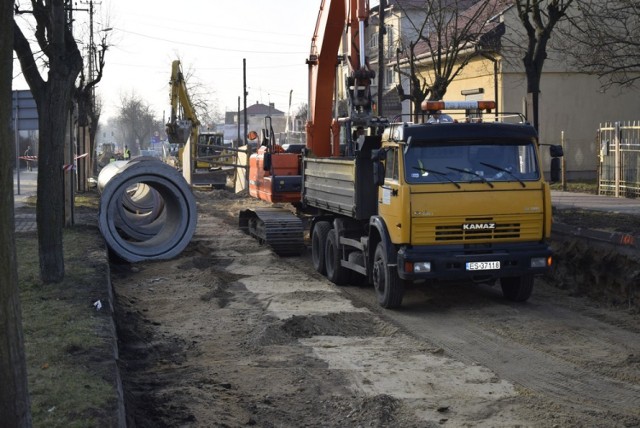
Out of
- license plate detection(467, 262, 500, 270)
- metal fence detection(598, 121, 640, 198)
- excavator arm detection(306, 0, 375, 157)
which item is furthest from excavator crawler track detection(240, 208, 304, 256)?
metal fence detection(598, 121, 640, 198)

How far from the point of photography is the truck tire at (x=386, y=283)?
42.7ft

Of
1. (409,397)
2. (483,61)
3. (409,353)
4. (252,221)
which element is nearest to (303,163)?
(252,221)

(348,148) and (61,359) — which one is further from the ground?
(348,148)

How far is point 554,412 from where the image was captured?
7957mm

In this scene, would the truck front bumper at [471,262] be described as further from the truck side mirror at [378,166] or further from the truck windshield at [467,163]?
the truck side mirror at [378,166]

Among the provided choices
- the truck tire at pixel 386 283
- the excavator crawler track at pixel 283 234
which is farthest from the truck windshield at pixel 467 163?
the excavator crawler track at pixel 283 234

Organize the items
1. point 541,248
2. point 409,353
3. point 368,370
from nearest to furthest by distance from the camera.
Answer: point 368,370, point 409,353, point 541,248

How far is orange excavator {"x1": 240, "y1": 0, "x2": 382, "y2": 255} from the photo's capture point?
59.0 feet

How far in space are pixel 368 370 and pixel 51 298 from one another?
465 cm

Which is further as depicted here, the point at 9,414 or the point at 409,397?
the point at 409,397

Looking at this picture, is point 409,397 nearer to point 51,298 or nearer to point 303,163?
point 51,298

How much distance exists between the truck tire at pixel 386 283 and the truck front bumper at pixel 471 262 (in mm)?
449

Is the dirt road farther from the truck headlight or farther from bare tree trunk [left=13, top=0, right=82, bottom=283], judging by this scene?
bare tree trunk [left=13, top=0, right=82, bottom=283]

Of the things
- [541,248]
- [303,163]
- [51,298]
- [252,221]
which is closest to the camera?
[51,298]
